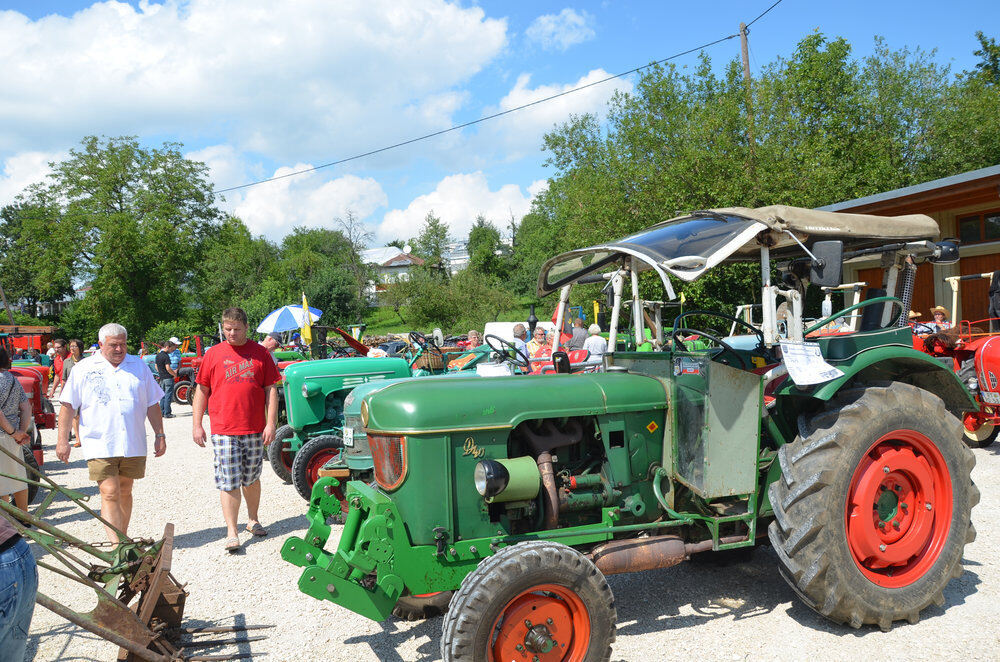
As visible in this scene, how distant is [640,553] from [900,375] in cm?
205

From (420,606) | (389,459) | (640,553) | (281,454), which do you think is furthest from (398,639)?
(281,454)

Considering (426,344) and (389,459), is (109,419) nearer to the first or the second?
(389,459)

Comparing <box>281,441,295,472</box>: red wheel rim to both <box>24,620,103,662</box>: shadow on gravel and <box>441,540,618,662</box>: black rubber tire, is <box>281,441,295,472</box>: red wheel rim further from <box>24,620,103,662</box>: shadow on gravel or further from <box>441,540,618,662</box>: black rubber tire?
<box>441,540,618,662</box>: black rubber tire

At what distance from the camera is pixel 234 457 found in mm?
5090

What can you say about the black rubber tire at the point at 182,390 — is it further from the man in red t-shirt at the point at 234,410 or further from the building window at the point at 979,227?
the building window at the point at 979,227

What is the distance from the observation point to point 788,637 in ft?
11.2

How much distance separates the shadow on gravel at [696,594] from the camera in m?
3.69

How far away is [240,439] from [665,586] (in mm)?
3177

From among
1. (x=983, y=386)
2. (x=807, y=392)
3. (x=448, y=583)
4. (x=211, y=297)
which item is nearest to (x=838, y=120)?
(x=983, y=386)

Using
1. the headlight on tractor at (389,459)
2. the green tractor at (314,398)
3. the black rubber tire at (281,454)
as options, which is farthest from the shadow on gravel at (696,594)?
the black rubber tire at (281,454)

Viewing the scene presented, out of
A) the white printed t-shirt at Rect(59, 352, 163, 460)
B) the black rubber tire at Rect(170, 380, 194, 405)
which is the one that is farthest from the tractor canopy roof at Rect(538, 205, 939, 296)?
the black rubber tire at Rect(170, 380, 194, 405)

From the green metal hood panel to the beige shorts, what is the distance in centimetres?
241

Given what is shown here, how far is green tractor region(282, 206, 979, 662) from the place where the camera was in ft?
9.72

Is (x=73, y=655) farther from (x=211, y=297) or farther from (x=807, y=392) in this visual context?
(x=211, y=297)
